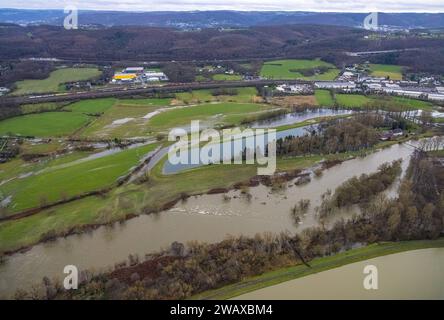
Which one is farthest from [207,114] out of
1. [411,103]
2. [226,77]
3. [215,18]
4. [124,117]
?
[215,18]

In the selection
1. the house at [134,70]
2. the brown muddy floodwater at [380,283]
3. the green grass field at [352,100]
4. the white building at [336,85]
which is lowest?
the brown muddy floodwater at [380,283]

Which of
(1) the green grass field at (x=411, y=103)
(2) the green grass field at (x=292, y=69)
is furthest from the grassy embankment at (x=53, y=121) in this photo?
(1) the green grass field at (x=411, y=103)

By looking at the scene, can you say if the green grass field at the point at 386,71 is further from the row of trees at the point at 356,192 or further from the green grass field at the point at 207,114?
the row of trees at the point at 356,192

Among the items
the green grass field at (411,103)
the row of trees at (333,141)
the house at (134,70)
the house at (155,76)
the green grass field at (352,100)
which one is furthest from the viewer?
the house at (134,70)

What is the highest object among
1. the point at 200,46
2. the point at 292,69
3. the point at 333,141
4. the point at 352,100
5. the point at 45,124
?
the point at 200,46

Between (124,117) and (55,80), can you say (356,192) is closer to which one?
(124,117)

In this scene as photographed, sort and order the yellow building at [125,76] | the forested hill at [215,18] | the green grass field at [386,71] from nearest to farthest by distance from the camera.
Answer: the yellow building at [125,76]
the green grass field at [386,71]
the forested hill at [215,18]

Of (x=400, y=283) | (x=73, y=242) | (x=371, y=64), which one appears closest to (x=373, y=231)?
(x=400, y=283)
